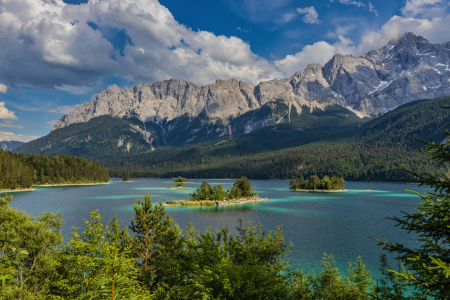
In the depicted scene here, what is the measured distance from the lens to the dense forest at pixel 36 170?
130 metres

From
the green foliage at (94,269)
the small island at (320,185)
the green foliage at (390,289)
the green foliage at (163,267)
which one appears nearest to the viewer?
the green foliage at (94,269)

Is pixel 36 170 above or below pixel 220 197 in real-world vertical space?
above

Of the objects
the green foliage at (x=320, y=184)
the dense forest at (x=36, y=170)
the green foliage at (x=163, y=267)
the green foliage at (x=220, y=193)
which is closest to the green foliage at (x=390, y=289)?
the green foliage at (x=163, y=267)

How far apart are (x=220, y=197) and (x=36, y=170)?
444 feet

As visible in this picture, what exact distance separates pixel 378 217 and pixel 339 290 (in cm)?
6929

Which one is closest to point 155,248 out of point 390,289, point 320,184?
point 390,289

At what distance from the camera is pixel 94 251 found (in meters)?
13.3

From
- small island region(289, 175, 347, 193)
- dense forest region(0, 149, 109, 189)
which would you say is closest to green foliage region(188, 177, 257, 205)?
small island region(289, 175, 347, 193)

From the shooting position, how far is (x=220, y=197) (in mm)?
106438

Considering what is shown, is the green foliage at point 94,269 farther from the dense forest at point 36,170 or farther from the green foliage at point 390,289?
the dense forest at point 36,170

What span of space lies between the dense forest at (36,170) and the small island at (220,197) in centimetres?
9171

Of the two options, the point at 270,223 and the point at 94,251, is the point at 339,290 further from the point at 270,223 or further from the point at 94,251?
the point at 270,223

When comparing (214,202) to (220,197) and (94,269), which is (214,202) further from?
(94,269)

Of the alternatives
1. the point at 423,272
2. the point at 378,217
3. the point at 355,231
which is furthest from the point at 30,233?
the point at 378,217
